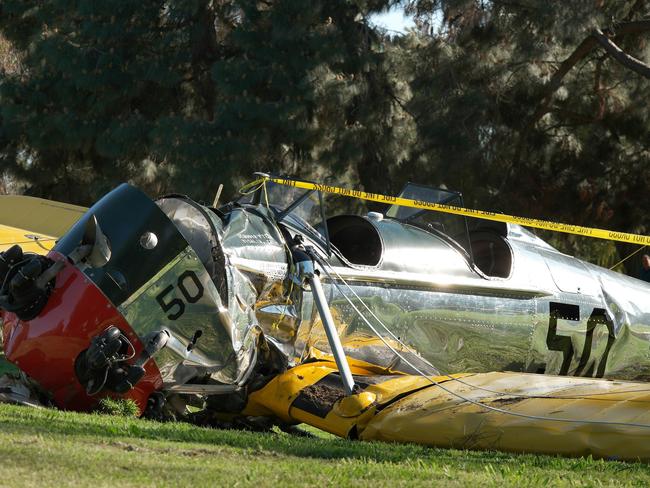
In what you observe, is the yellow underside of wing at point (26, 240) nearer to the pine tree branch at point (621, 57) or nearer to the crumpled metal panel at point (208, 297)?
the crumpled metal panel at point (208, 297)

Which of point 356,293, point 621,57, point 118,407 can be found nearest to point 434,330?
point 356,293

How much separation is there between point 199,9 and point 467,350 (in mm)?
15846

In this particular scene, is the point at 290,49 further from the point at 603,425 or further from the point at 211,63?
the point at 603,425

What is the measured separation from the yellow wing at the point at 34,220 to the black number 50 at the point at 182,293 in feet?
25.8

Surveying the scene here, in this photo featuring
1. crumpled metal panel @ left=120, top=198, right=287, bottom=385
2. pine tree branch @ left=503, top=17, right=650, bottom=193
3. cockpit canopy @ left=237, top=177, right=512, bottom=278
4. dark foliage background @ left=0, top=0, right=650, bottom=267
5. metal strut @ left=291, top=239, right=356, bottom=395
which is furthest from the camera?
dark foliage background @ left=0, top=0, right=650, bottom=267

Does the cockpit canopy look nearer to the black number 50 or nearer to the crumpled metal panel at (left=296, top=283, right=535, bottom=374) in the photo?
the crumpled metal panel at (left=296, top=283, right=535, bottom=374)

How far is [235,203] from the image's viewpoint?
855 cm

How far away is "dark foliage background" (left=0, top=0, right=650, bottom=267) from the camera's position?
20328 mm

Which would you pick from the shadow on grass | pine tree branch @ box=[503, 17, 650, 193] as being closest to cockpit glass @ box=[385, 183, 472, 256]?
the shadow on grass

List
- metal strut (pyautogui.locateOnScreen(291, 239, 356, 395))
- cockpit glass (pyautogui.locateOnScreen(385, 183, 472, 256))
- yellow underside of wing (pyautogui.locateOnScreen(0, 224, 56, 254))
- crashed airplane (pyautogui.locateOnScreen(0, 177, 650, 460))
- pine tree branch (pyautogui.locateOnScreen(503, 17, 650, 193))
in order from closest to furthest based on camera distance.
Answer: crashed airplane (pyautogui.locateOnScreen(0, 177, 650, 460)), metal strut (pyautogui.locateOnScreen(291, 239, 356, 395)), cockpit glass (pyautogui.locateOnScreen(385, 183, 472, 256)), yellow underside of wing (pyautogui.locateOnScreen(0, 224, 56, 254)), pine tree branch (pyautogui.locateOnScreen(503, 17, 650, 193))

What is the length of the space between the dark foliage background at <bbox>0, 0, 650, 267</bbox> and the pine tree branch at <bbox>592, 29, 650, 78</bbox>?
4cm

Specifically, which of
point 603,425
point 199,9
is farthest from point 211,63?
point 603,425

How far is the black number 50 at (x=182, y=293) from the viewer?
23.6ft

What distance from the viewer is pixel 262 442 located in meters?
6.26
